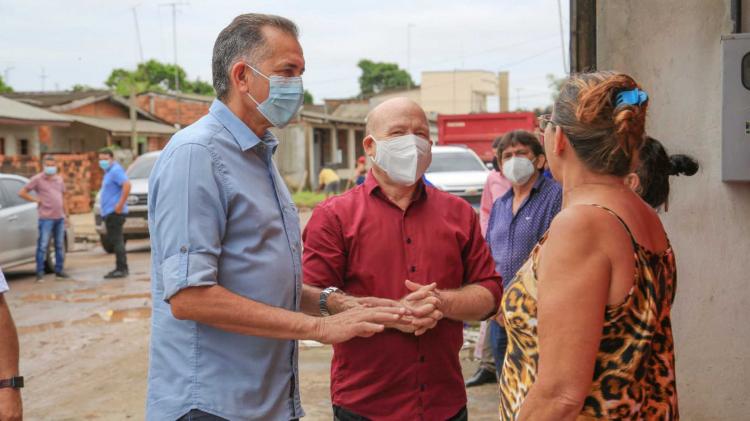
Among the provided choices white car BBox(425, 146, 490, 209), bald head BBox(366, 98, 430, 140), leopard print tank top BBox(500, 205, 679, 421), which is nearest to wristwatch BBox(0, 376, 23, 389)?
bald head BBox(366, 98, 430, 140)

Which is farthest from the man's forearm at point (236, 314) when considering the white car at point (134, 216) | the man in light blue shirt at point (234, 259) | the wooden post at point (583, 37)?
the white car at point (134, 216)

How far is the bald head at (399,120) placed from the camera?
3.50m

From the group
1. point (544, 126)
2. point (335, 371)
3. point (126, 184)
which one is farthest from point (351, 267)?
point (126, 184)

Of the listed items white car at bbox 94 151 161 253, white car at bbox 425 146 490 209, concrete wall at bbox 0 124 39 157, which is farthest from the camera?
concrete wall at bbox 0 124 39 157

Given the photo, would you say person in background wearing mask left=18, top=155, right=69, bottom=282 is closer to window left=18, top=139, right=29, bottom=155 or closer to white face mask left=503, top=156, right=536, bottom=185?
white face mask left=503, top=156, right=536, bottom=185

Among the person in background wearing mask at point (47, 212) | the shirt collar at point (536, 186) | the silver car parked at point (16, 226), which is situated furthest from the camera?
the person in background wearing mask at point (47, 212)

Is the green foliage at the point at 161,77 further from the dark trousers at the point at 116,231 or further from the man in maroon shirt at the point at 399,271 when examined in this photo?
the man in maroon shirt at the point at 399,271

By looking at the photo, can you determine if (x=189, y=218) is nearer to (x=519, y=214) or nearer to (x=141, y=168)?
(x=519, y=214)

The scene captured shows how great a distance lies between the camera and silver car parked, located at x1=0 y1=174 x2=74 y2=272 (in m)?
13.5

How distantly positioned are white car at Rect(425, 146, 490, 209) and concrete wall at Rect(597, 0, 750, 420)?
9.36 metres

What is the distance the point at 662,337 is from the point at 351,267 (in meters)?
1.34

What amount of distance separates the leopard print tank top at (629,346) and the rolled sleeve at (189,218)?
906 mm

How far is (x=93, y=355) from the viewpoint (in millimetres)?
8742

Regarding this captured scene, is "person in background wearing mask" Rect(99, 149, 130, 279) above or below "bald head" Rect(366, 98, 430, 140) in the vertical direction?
below
